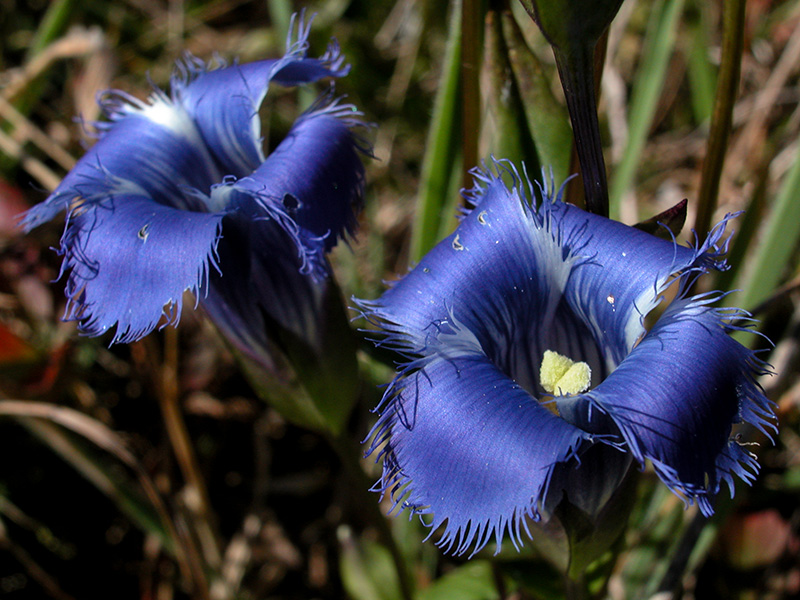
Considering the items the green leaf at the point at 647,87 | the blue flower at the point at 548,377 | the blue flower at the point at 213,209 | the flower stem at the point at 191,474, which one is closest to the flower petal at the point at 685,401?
the blue flower at the point at 548,377

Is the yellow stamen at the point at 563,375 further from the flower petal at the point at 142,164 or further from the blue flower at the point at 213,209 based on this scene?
the flower petal at the point at 142,164

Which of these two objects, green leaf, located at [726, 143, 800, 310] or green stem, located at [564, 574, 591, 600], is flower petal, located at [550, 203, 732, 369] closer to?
green stem, located at [564, 574, 591, 600]

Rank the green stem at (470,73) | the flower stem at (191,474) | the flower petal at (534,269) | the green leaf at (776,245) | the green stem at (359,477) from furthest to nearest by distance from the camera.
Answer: the flower stem at (191,474), the green leaf at (776,245), the green stem at (359,477), the green stem at (470,73), the flower petal at (534,269)

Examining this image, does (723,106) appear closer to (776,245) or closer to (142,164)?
(776,245)

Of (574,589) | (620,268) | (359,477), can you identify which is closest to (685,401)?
(620,268)

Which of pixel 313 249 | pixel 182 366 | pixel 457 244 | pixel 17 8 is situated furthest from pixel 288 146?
pixel 17 8

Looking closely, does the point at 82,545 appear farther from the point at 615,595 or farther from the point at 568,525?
the point at 568,525

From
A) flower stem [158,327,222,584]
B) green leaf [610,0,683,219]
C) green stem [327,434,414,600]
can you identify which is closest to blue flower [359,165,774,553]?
green stem [327,434,414,600]
